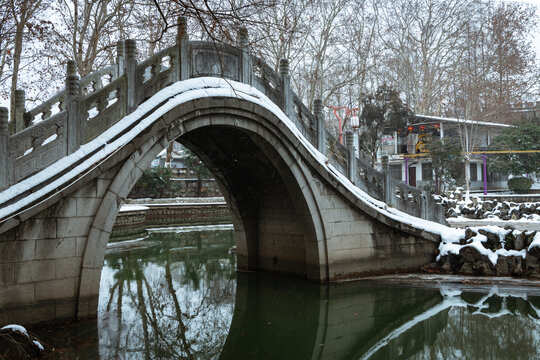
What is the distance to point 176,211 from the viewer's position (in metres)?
22.9

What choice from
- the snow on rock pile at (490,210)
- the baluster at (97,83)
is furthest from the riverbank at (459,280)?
the snow on rock pile at (490,210)

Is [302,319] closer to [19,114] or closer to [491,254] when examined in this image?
[491,254]

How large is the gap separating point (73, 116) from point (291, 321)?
4.53 meters

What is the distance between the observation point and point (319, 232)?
9.34 m

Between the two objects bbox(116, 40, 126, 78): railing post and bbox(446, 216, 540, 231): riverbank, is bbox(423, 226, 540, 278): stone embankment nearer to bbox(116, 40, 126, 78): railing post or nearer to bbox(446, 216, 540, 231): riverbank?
bbox(446, 216, 540, 231): riverbank

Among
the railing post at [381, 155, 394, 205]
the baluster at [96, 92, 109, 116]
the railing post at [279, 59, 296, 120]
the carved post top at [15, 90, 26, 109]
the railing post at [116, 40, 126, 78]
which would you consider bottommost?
the railing post at [381, 155, 394, 205]

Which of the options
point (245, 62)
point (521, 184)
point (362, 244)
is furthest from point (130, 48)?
point (521, 184)

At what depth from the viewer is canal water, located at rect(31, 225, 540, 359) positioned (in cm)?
626

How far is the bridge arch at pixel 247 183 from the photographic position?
257 inches

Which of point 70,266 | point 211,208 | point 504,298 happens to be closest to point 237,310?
point 70,266

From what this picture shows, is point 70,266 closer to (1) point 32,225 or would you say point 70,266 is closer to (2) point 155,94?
(1) point 32,225

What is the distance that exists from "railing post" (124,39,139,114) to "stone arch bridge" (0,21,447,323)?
0.05 ft

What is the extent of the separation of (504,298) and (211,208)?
17.2 metres

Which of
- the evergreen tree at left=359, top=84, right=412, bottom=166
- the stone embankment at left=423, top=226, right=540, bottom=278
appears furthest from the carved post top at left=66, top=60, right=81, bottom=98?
the evergreen tree at left=359, top=84, right=412, bottom=166
